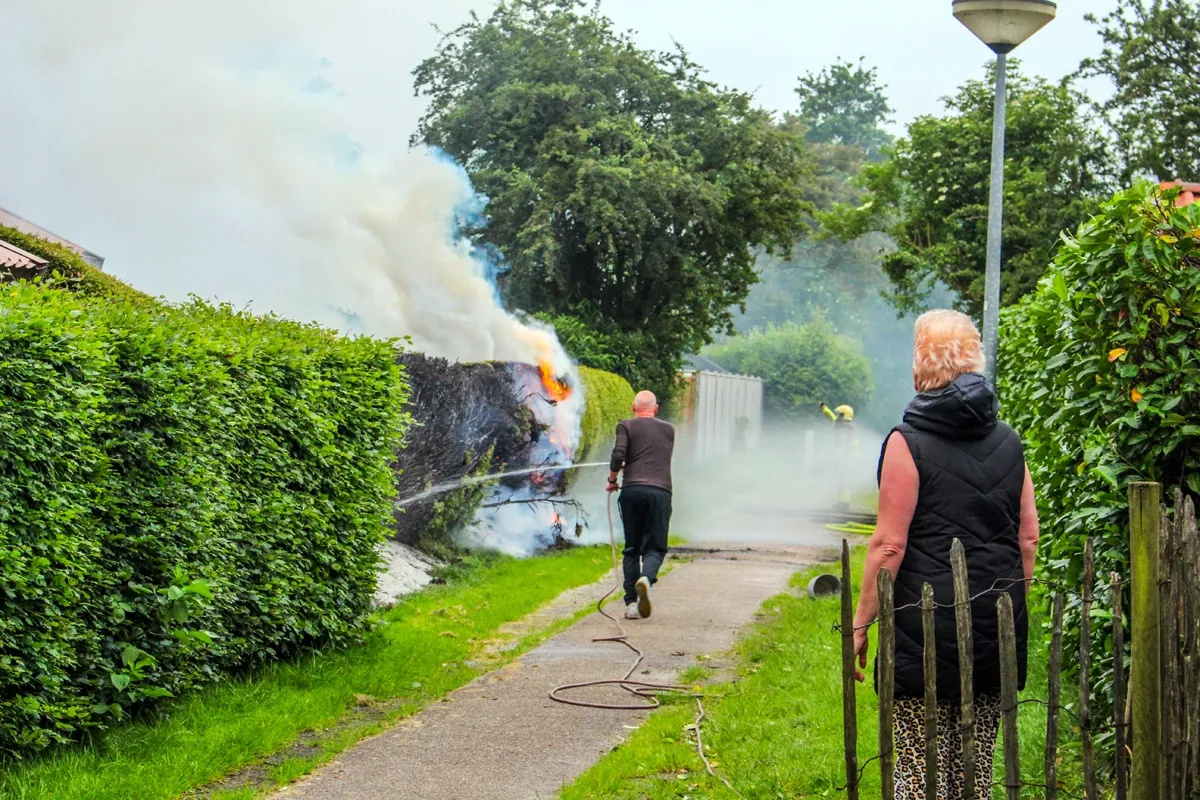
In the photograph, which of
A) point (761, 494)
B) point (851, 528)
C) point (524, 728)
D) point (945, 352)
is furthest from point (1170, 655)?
point (761, 494)

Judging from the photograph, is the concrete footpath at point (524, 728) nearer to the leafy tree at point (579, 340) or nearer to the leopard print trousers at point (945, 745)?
the leopard print trousers at point (945, 745)

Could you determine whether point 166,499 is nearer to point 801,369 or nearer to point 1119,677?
point 1119,677

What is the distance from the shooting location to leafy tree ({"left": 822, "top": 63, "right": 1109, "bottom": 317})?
73.2 feet

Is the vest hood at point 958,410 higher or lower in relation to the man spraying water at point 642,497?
higher

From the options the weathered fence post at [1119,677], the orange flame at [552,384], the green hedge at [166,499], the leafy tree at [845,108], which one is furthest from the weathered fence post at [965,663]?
the leafy tree at [845,108]

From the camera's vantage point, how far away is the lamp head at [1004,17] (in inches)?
427

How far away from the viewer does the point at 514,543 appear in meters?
16.1

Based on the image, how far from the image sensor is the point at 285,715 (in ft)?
23.6

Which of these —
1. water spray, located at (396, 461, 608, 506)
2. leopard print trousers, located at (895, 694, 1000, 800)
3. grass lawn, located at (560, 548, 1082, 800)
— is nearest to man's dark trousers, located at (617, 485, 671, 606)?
grass lawn, located at (560, 548, 1082, 800)

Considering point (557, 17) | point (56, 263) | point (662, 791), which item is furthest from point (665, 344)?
point (662, 791)

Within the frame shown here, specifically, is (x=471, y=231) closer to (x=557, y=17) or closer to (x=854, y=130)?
(x=557, y=17)

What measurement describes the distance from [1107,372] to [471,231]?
21.5 m

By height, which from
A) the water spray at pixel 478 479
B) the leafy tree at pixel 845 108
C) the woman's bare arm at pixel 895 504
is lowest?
the water spray at pixel 478 479

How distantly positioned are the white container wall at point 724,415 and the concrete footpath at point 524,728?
24.2 m
